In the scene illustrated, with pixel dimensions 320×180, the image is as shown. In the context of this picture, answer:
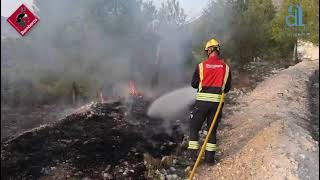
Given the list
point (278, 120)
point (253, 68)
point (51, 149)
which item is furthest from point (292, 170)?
point (253, 68)

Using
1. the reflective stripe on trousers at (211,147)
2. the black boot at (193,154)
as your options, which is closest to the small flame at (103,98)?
the black boot at (193,154)

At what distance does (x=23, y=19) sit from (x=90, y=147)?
2698mm

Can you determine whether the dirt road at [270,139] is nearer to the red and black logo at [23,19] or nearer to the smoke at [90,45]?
the smoke at [90,45]

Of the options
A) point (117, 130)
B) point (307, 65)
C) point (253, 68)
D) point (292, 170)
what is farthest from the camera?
point (307, 65)

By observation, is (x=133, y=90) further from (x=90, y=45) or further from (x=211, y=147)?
(x=211, y=147)

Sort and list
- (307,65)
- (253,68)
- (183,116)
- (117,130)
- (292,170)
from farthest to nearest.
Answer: (307,65)
(253,68)
(183,116)
(117,130)
(292,170)

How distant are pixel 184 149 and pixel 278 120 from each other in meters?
2.16

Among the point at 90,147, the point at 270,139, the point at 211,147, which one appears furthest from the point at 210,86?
the point at 90,147

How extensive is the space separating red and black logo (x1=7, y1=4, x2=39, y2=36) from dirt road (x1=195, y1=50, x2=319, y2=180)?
3.02 metres

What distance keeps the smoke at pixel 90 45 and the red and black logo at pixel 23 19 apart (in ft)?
0.45

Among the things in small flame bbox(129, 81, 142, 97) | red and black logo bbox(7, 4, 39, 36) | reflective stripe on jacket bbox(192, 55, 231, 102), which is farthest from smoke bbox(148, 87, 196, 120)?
red and black logo bbox(7, 4, 39, 36)

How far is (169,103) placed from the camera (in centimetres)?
1005

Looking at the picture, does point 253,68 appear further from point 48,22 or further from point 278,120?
point 48,22

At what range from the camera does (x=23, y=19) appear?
13.8 feet
